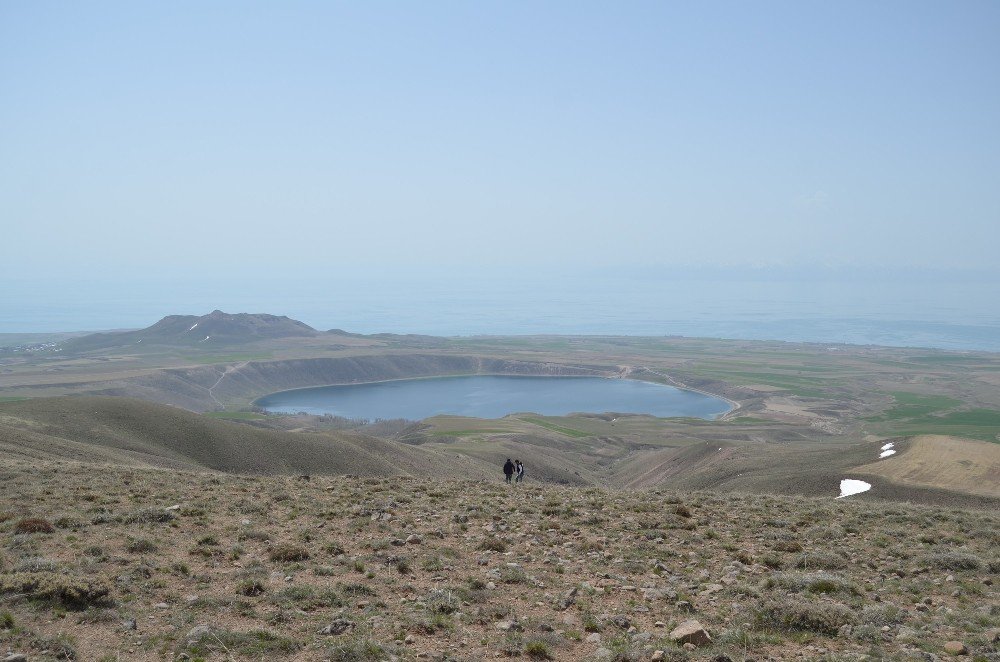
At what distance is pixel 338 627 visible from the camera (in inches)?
376

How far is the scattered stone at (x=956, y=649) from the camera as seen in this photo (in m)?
8.70

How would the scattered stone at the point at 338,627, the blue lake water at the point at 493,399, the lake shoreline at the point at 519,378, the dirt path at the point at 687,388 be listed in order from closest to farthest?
the scattered stone at the point at 338,627, the dirt path at the point at 687,388, the lake shoreline at the point at 519,378, the blue lake water at the point at 493,399

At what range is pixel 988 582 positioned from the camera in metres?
12.1

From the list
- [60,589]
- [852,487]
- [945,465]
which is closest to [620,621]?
[60,589]

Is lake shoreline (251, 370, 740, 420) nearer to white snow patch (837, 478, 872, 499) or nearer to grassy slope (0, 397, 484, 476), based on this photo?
grassy slope (0, 397, 484, 476)

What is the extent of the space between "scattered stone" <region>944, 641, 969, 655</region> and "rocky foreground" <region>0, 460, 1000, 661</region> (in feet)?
0.08

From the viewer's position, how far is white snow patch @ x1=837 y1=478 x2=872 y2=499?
3478cm

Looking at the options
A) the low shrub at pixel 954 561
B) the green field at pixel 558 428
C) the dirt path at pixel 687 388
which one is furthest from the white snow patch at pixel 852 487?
the dirt path at pixel 687 388

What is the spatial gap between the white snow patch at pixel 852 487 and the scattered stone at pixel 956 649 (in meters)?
27.8

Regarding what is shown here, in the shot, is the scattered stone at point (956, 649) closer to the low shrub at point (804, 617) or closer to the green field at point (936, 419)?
the low shrub at point (804, 617)

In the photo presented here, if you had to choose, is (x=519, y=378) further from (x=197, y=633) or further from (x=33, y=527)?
(x=197, y=633)

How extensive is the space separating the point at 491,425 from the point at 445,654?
252ft

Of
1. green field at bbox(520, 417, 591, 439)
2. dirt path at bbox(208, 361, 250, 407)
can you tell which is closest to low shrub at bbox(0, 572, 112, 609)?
green field at bbox(520, 417, 591, 439)

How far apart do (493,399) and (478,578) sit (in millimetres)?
132039
